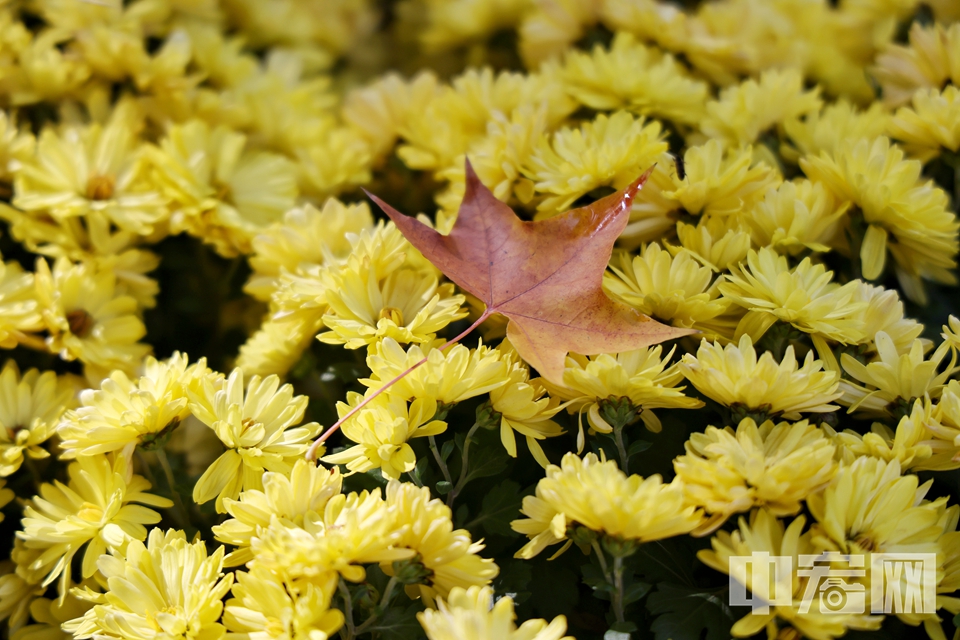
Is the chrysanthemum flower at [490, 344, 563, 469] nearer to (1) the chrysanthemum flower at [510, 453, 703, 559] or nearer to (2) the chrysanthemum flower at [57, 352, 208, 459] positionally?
(1) the chrysanthemum flower at [510, 453, 703, 559]

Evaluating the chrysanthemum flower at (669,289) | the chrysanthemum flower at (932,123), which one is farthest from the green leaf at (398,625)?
the chrysanthemum flower at (932,123)

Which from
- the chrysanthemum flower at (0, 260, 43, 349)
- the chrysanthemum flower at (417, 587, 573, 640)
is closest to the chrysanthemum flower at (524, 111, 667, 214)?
the chrysanthemum flower at (417, 587, 573, 640)

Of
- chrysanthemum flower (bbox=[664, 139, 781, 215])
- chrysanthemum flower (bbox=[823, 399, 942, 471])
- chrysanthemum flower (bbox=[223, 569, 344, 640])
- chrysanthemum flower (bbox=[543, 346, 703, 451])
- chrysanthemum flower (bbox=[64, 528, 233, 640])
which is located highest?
chrysanthemum flower (bbox=[664, 139, 781, 215])

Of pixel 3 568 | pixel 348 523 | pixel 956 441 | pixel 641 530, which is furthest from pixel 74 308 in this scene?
pixel 956 441

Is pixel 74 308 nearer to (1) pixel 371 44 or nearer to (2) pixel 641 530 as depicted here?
(2) pixel 641 530
